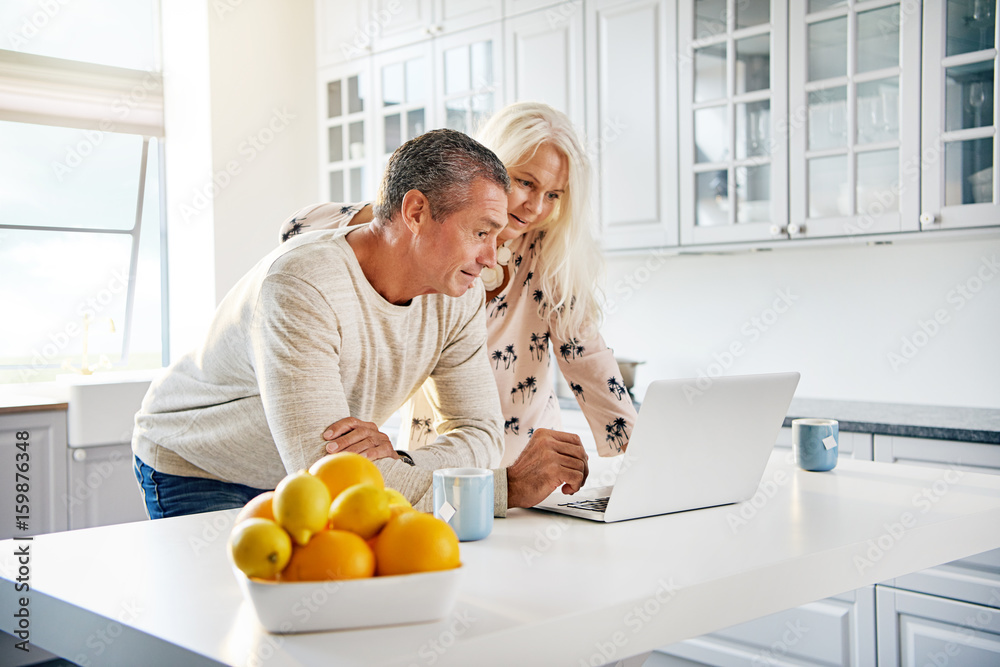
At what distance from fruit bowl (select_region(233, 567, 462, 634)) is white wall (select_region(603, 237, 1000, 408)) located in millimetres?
2504

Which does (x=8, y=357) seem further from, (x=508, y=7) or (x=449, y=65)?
(x=508, y=7)

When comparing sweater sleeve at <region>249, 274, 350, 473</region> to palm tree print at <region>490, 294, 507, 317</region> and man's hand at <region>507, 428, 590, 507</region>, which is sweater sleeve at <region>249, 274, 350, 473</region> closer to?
man's hand at <region>507, 428, 590, 507</region>

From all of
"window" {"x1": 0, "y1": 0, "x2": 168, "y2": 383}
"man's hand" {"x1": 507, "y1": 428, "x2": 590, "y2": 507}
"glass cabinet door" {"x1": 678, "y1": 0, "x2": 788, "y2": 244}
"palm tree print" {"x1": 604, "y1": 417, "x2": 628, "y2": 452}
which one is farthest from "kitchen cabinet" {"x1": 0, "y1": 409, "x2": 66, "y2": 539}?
"man's hand" {"x1": 507, "y1": 428, "x2": 590, "y2": 507}

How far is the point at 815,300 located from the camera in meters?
3.09

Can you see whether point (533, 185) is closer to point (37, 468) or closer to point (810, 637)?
point (810, 637)

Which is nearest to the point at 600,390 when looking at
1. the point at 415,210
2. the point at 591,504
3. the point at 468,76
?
the point at 591,504

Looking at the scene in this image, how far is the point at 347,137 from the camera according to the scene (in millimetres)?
4223

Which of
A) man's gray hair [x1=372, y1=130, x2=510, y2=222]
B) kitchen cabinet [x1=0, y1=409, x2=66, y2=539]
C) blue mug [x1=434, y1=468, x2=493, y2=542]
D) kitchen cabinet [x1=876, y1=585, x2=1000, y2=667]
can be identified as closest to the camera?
blue mug [x1=434, y1=468, x2=493, y2=542]

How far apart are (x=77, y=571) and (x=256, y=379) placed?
46 centimetres

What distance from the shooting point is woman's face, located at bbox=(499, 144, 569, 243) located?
184 centimetres

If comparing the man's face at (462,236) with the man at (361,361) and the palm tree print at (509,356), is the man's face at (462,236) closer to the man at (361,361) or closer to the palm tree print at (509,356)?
the man at (361,361)

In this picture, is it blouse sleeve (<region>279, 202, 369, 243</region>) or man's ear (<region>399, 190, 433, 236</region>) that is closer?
man's ear (<region>399, 190, 433, 236</region>)

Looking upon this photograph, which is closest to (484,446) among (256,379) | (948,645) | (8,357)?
(256,379)

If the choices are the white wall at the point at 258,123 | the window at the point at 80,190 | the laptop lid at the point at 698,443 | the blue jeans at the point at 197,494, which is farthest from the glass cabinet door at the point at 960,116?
the window at the point at 80,190
